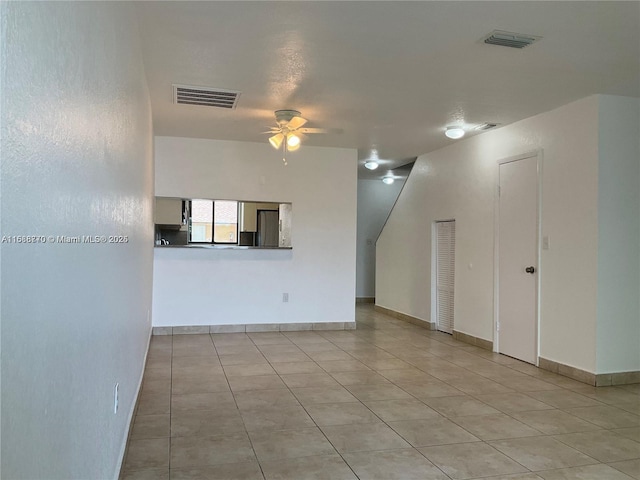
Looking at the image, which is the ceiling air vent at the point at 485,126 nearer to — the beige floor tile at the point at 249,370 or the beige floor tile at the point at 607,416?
the beige floor tile at the point at 607,416

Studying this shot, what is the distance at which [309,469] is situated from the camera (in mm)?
2656

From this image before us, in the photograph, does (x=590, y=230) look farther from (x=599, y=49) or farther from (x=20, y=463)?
(x=20, y=463)

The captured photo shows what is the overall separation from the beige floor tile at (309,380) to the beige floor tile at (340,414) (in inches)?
21.2

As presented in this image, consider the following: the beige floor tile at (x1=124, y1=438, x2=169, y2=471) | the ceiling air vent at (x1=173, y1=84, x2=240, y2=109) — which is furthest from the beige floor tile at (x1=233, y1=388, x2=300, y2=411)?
the ceiling air vent at (x1=173, y1=84, x2=240, y2=109)

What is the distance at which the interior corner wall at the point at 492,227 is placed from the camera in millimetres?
4512

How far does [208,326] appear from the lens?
657 centimetres

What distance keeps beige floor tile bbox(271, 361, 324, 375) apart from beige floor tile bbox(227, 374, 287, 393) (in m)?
0.18

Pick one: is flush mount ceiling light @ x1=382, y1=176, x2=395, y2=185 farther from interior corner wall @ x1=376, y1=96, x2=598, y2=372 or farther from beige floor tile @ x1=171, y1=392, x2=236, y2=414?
beige floor tile @ x1=171, y1=392, x2=236, y2=414

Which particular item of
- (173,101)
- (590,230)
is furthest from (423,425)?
(173,101)

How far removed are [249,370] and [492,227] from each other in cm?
323

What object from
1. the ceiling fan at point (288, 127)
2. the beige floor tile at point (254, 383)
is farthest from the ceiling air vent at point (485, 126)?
the beige floor tile at point (254, 383)

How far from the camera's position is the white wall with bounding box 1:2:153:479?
772 millimetres

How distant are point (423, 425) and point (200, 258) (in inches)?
160

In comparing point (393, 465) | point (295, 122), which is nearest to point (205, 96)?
point (295, 122)
